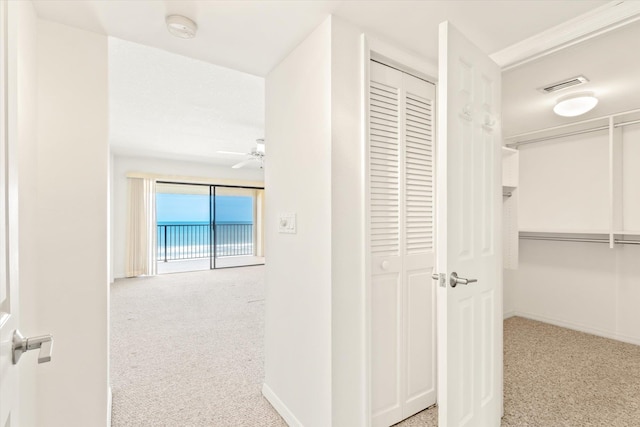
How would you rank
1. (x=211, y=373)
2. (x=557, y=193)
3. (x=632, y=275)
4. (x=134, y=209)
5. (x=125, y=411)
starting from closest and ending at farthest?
(x=125, y=411) → (x=211, y=373) → (x=632, y=275) → (x=557, y=193) → (x=134, y=209)

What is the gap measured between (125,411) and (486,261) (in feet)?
7.75

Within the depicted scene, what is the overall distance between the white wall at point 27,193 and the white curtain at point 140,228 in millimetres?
5317

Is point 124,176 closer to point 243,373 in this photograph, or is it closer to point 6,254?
point 243,373

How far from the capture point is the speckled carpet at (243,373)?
1.96m

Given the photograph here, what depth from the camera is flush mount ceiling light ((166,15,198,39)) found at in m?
1.52

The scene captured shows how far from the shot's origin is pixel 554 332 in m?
3.45

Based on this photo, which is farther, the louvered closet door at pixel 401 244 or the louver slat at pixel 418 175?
the louver slat at pixel 418 175

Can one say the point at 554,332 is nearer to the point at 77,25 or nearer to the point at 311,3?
the point at 311,3

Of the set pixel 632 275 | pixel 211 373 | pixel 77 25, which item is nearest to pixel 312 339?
pixel 211 373

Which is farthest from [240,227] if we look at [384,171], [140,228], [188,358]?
[384,171]

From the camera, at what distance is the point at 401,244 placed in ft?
6.19

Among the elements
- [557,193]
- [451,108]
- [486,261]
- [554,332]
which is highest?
[451,108]

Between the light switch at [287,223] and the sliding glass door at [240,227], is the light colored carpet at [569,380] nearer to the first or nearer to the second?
the light switch at [287,223]

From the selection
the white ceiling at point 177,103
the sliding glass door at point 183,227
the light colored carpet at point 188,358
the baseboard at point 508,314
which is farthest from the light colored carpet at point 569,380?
the sliding glass door at point 183,227
